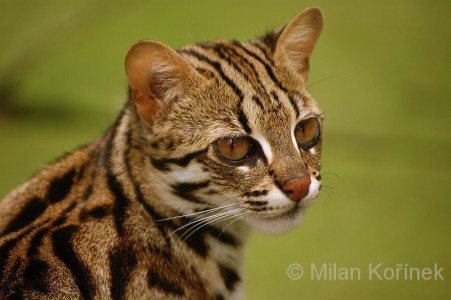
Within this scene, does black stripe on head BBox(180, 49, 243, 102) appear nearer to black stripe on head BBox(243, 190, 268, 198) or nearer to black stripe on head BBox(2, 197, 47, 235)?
black stripe on head BBox(243, 190, 268, 198)

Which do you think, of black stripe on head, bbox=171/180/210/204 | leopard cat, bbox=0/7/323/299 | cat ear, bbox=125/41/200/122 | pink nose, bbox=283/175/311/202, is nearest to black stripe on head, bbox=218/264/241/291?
leopard cat, bbox=0/7/323/299

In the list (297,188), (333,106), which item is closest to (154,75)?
(297,188)

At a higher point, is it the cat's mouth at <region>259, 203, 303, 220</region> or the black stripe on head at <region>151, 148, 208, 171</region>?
the black stripe on head at <region>151, 148, 208, 171</region>

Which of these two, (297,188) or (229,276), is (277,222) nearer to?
(297,188)

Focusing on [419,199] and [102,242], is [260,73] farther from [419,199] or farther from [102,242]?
[419,199]

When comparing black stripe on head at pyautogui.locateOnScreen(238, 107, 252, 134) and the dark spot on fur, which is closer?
the dark spot on fur

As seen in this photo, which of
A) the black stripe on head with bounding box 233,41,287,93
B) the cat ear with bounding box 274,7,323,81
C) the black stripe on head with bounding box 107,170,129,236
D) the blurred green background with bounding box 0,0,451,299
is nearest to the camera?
the black stripe on head with bounding box 107,170,129,236

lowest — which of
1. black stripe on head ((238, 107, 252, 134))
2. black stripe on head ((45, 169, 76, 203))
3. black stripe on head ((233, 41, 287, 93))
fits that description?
black stripe on head ((45, 169, 76, 203))
